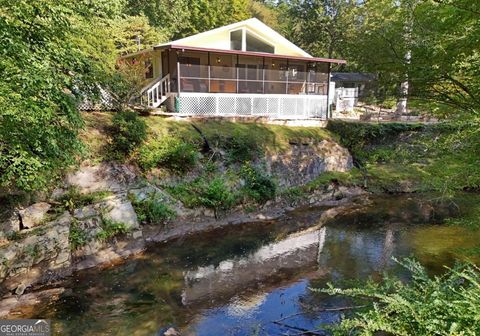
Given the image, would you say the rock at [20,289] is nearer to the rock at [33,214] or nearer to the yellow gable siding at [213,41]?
the rock at [33,214]

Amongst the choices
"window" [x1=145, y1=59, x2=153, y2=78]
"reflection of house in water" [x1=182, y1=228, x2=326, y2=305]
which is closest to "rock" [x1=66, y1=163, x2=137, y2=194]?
"reflection of house in water" [x1=182, y1=228, x2=326, y2=305]

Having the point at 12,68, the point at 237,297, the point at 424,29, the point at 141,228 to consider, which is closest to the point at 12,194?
the point at 141,228

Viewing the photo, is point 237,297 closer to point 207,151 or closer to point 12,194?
point 12,194

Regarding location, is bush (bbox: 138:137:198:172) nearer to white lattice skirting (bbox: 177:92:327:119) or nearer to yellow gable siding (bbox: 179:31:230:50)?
white lattice skirting (bbox: 177:92:327:119)

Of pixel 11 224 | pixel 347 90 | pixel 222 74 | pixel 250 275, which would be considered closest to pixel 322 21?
pixel 347 90

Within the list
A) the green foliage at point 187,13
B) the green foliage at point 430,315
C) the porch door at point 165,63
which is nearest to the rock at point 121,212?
the green foliage at point 430,315

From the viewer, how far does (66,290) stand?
27.0 feet

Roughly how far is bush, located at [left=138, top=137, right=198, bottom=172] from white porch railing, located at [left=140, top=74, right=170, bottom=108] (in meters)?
3.75

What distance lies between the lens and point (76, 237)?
935 cm

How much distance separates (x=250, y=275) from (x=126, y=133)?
6.62 meters

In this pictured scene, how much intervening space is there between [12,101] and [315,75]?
16.6 m

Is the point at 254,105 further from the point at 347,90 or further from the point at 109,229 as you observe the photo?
the point at 347,90

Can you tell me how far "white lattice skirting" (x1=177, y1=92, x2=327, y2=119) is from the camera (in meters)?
16.7

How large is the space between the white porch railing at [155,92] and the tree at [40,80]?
8254mm
